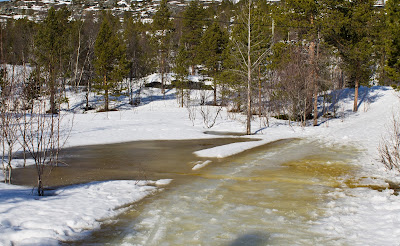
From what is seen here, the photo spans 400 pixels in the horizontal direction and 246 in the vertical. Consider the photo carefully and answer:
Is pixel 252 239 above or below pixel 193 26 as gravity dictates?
below

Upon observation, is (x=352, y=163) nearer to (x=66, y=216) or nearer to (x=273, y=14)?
(x=66, y=216)

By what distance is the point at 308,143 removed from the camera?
15.7 m

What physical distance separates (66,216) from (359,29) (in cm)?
2600

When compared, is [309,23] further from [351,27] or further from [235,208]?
[235,208]

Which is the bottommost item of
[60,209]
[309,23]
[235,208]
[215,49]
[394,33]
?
[235,208]

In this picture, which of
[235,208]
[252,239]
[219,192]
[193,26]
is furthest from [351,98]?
[252,239]

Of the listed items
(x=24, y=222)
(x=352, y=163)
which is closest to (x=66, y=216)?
(x=24, y=222)

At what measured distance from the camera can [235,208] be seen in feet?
20.9

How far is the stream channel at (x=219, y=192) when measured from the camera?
5137 mm

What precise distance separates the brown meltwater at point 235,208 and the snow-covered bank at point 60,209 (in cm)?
36

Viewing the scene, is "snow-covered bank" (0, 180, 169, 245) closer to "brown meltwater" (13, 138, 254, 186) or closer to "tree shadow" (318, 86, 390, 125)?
"brown meltwater" (13, 138, 254, 186)

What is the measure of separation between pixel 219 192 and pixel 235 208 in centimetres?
116

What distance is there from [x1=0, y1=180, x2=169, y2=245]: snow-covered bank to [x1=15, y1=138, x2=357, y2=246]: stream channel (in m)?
0.37

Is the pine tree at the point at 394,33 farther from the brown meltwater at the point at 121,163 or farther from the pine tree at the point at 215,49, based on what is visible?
the pine tree at the point at 215,49
